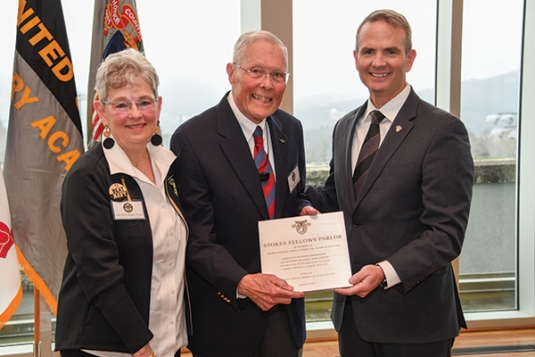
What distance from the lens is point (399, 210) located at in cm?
206

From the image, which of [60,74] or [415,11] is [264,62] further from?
[415,11]

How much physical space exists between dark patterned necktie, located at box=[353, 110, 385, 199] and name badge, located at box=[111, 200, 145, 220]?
919 mm

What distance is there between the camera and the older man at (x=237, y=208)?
2059 millimetres

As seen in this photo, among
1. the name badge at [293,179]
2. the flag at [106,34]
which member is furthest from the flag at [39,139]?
the name badge at [293,179]

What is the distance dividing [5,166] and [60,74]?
0.62 metres

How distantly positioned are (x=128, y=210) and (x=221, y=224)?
409mm

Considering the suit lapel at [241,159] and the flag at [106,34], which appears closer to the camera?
the suit lapel at [241,159]

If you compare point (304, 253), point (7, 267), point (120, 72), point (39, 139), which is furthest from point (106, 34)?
point (304, 253)

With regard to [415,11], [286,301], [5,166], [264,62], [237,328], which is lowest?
[237,328]

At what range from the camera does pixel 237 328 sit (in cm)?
212

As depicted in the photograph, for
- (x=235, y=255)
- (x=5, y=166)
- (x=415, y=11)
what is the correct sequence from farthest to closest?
(x=415, y=11), (x=5, y=166), (x=235, y=255)

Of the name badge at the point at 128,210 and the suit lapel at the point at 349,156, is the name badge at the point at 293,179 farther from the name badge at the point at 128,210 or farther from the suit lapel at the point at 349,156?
the name badge at the point at 128,210

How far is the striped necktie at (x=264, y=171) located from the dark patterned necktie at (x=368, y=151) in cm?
37

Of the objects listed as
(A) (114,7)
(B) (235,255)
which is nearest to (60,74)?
(A) (114,7)
